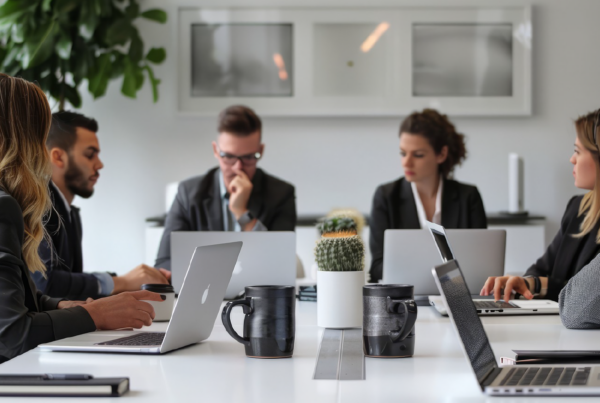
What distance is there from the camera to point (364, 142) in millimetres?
4371

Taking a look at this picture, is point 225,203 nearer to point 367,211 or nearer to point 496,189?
point 367,211

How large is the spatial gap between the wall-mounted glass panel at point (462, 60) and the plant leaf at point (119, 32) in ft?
5.55

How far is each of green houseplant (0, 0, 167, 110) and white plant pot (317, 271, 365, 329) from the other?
8.75 feet

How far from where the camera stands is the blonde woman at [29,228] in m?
1.39

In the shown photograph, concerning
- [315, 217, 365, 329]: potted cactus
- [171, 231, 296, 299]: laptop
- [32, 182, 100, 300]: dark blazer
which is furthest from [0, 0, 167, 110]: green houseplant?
[315, 217, 365, 329]: potted cactus

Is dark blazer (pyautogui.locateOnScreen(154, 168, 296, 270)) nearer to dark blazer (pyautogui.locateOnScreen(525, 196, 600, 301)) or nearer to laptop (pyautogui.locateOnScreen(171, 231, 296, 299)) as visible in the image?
laptop (pyautogui.locateOnScreen(171, 231, 296, 299))

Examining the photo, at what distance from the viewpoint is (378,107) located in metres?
4.29

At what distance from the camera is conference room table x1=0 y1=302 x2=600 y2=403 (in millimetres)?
1015

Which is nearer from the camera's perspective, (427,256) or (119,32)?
(427,256)

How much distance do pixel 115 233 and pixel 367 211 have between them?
1586mm

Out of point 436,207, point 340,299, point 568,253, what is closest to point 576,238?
point 568,253

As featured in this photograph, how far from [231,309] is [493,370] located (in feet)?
1.52

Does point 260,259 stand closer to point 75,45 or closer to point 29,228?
point 29,228

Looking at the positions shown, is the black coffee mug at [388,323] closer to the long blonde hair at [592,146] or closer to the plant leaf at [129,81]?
the long blonde hair at [592,146]
